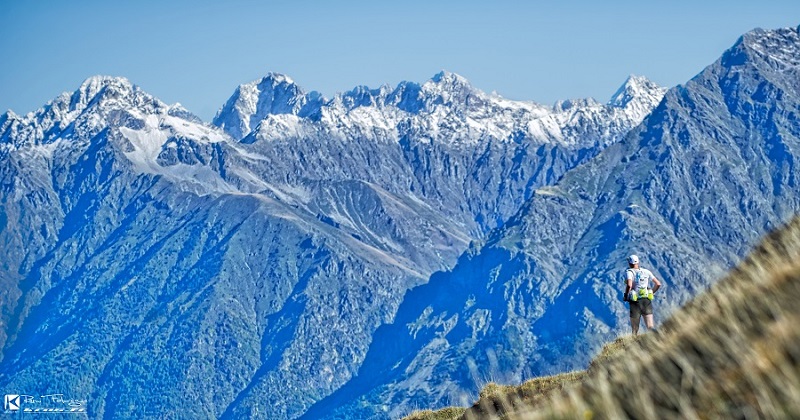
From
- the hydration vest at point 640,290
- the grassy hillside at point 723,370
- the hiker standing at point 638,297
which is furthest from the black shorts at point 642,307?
the grassy hillside at point 723,370

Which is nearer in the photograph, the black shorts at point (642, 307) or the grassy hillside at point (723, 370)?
the grassy hillside at point (723, 370)

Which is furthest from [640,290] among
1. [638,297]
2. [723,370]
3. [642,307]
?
[723,370]

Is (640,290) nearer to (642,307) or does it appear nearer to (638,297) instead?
(638,297)

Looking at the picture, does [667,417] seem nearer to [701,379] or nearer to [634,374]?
[701,379]

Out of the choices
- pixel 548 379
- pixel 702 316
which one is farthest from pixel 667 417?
pixel 548 379

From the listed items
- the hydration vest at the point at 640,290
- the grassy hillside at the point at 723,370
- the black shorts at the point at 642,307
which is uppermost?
the hydration vest at the point at 640,290

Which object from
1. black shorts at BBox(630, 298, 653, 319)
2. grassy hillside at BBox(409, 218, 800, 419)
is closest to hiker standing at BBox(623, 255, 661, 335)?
black shorts at BBox(630, 298, 653, 319)

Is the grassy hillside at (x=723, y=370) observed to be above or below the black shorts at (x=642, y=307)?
below

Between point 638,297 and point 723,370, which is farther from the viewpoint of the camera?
point 638,297

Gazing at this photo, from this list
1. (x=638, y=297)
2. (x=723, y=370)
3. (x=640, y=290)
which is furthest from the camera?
(x=640, y=290)

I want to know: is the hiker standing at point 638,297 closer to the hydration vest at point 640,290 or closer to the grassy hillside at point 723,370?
the hydration vest at point 640,290

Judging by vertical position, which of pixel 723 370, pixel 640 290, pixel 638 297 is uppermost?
pixel 640 290

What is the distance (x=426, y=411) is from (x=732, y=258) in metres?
15.7

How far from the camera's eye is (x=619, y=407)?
719 cm
